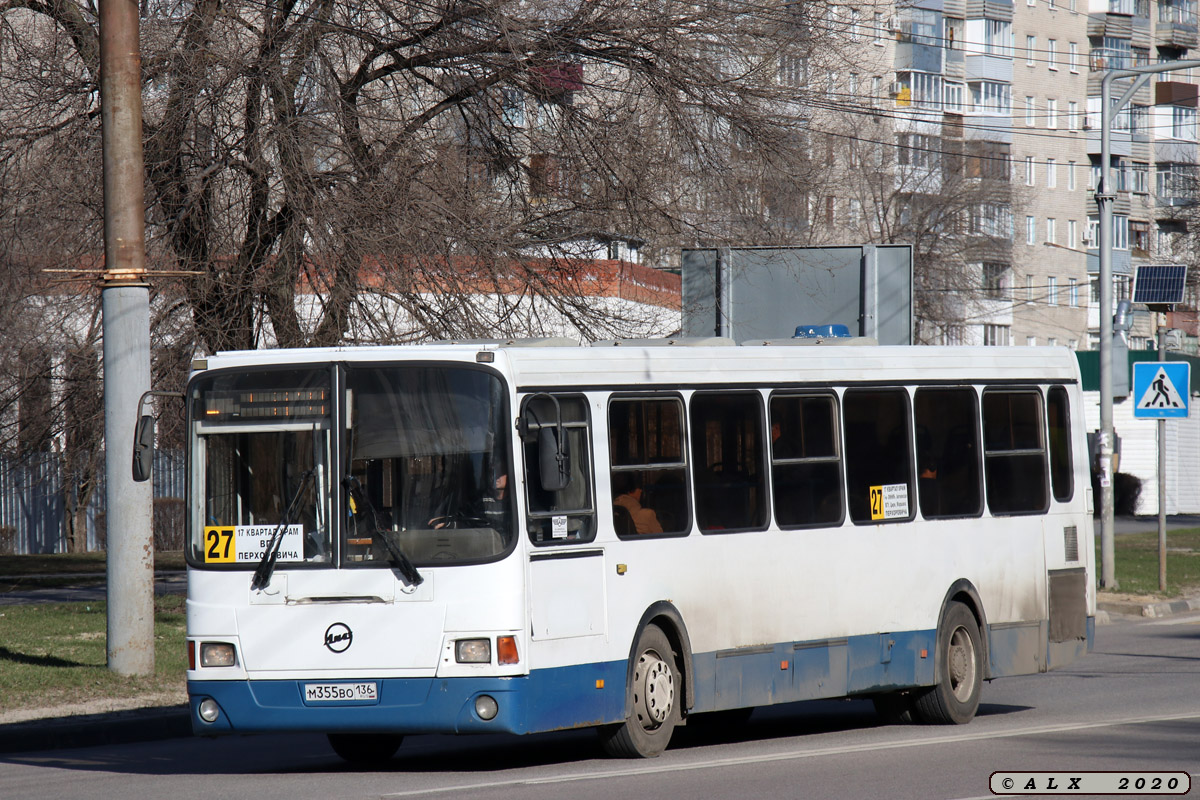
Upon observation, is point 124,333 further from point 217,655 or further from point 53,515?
point 53,515

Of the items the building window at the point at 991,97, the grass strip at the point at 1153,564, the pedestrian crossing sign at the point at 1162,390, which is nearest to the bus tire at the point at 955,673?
the grass strip at the point at 1153,564

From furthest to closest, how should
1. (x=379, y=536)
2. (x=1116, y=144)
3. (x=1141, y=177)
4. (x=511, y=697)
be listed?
(x=1141, y=177) → (x=1116, y=144) → (x=379, y=536) → (x=511, y=697)

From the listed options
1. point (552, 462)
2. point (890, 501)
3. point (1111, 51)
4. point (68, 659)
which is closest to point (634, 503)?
point (552, 462)

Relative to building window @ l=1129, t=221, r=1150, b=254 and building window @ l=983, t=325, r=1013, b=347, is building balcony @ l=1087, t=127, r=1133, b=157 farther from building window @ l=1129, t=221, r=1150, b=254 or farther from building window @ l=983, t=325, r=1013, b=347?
building window @ l=983, t=325, r=1013, b=347

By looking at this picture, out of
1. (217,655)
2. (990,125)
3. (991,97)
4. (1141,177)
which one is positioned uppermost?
(991,97)

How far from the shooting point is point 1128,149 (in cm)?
8000

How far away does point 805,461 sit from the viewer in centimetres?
1174

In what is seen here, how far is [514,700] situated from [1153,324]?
7554cm

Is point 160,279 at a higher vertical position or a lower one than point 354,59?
lower

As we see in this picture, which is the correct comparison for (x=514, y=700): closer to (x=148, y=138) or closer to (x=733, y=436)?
(x=733, y=436)

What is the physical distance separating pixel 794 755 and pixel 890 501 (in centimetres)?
244

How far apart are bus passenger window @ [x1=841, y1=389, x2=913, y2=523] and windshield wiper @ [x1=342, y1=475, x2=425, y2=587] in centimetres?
374

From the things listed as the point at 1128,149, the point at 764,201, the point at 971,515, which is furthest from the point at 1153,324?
the point at 971,515

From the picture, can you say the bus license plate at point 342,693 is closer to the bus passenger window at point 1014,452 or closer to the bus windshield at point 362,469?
the bus windshield at point 362,469
